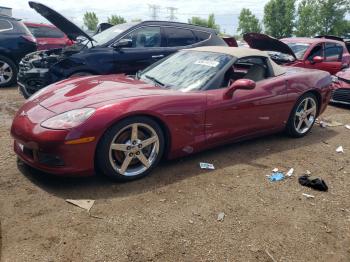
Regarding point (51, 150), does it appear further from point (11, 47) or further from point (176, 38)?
point (11, 47)

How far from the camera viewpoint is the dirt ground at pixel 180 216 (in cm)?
254

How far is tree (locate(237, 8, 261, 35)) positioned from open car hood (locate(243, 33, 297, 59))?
1858 inches

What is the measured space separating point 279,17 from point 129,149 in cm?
4609

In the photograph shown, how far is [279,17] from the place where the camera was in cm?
4491

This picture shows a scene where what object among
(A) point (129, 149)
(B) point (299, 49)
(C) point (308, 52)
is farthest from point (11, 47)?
(C) point (308, 52)

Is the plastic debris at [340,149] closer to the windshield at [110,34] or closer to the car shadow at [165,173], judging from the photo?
the car shadow at [165,173]

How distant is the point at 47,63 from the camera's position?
19.9 feet

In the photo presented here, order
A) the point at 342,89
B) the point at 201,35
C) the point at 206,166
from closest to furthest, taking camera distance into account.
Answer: the point at 206,166 < the point at 201,35 < the point at 342,89

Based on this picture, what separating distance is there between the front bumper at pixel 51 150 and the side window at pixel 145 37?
12.1ft

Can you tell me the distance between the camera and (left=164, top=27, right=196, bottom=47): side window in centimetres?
707

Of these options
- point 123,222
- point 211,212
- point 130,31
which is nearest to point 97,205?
point 123,222

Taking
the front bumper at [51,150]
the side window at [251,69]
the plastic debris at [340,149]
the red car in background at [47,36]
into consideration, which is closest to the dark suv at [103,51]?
the side window at [251,69]

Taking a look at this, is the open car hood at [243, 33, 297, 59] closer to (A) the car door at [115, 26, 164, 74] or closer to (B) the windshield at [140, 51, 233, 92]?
(A) the car door at [115, 26, 164, 74]

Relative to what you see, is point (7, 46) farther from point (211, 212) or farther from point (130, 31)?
point (211, 212)
